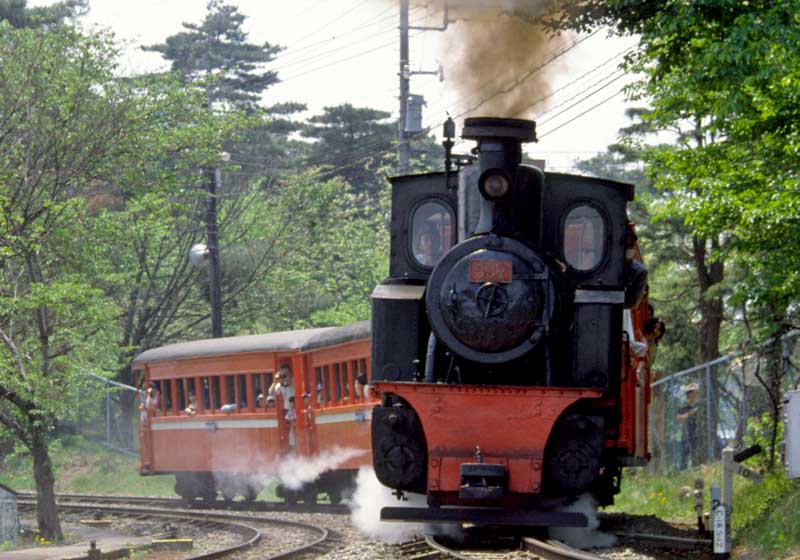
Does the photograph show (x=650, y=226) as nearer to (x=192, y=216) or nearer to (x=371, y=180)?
(x=192, y=216)

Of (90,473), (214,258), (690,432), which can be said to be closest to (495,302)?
(690,432)

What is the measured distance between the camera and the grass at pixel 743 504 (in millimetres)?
11750

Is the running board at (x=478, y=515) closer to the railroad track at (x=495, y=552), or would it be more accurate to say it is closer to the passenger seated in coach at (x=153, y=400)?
the railroad track at (x=495, y=552)

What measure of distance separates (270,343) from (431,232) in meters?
10.1

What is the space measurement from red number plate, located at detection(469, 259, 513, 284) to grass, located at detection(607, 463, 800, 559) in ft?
11.8

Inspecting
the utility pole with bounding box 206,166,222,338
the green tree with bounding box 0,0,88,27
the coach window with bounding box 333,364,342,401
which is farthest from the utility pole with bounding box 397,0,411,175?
the green tree with bounding box 0,0,88,27

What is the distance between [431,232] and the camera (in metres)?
10.9

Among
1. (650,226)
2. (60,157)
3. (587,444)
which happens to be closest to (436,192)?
(587,444)

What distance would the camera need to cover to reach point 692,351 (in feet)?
80.2

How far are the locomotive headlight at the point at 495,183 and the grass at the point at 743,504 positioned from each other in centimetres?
406

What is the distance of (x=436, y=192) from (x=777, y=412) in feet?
21.6

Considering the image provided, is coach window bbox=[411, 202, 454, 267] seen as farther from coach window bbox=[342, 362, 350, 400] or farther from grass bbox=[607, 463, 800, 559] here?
coach window bbox=[342, 362, 350, 400]

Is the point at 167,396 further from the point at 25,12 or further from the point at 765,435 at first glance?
the point at 25,12

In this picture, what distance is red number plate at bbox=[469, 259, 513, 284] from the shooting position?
9.86m
